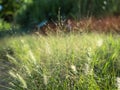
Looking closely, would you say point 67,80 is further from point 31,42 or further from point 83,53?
point 31,42

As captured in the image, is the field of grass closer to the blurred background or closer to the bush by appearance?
the blurred background

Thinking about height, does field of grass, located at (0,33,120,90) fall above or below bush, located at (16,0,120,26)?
above

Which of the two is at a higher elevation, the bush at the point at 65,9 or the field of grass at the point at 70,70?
the field of grass at the point at 70,70

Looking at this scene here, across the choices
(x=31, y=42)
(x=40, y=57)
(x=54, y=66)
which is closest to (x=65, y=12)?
(x=31, y=42)

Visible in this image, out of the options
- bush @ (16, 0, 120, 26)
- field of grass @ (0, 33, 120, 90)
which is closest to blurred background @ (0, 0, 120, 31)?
bush @ (16, 0, 120, 26)

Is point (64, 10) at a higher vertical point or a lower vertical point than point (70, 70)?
lower

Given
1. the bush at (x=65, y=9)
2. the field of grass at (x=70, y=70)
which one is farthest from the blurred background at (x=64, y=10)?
the field of grass at (x=70, y=70)

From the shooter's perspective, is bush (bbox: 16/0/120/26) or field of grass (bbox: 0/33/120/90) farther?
bush (bbox: 16/0/120/26)

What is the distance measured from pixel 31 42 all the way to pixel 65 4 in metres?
5.18

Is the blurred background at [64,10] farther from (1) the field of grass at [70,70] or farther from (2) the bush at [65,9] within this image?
(1) the field of grass at [70,70]

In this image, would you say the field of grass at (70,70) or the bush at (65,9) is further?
the bush at (65,9)

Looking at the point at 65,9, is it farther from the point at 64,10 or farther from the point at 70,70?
the point at 70,70

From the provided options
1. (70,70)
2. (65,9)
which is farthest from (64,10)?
(70,70)

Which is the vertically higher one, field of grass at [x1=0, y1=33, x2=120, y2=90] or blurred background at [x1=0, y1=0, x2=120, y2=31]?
field of grass at [x1=0, y1=33, x2=120, y2=90]
